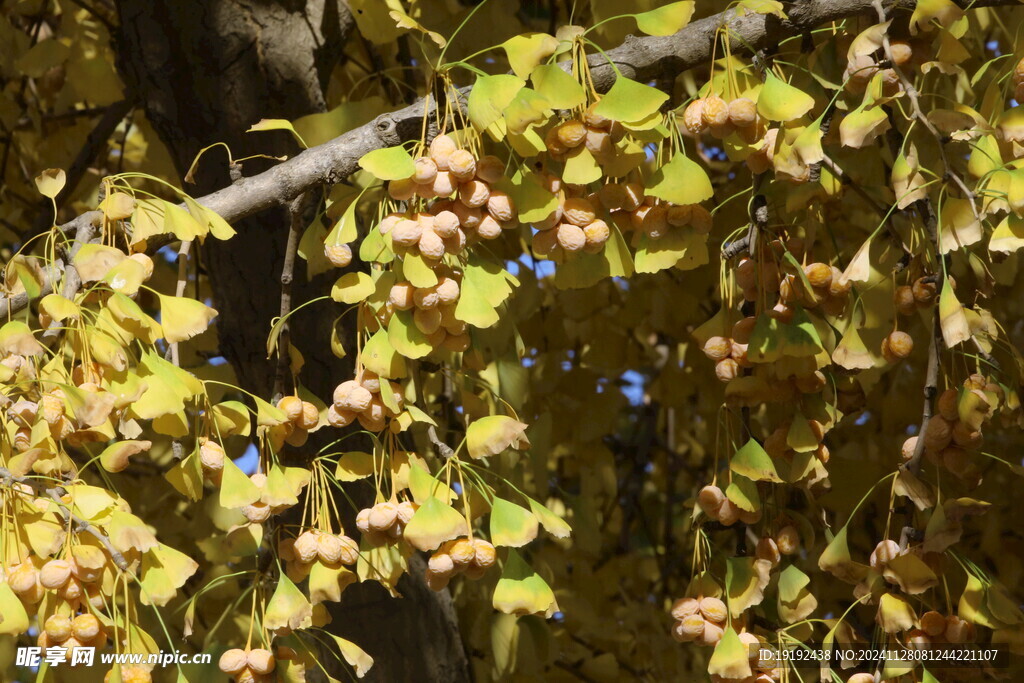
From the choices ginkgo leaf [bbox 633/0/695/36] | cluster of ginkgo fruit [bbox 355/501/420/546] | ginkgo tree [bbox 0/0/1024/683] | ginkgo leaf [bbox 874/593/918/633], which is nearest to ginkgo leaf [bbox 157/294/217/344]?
ginkgo tree [bbox 0/0/1024/683]

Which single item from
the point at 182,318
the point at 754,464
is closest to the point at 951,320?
the point at 754,464

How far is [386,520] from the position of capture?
87 cm

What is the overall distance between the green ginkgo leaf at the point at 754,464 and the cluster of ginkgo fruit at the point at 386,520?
12.2 inches

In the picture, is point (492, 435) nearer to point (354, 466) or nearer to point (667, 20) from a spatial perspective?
point (354, 466)

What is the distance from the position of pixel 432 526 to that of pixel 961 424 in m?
0.47

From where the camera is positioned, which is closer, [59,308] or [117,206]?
[59,308]

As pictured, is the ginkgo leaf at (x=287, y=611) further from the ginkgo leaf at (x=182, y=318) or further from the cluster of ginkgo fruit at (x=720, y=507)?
the cluster of ginkgo fruit at (x=720, y=507)

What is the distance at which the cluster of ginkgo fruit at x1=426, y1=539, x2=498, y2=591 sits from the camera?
33.9 inches

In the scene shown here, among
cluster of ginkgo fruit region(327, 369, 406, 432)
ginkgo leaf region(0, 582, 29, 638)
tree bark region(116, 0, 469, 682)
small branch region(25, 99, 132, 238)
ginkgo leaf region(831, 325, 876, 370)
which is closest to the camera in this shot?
ginkgo leaf region(0, 582, 29, 638)

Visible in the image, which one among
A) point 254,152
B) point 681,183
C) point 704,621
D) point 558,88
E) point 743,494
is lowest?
point 704,621

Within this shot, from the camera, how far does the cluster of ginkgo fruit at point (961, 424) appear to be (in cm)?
87

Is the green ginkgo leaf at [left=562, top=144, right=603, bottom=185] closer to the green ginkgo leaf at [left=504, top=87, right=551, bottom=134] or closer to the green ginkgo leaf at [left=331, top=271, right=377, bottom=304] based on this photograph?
the green ginkgo leaf at [left=504, top=87, right=551, bottom=134]

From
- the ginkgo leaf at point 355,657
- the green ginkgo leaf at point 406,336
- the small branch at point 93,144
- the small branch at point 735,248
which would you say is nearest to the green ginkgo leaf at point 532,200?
the green ginkgo leaf at point 406,336

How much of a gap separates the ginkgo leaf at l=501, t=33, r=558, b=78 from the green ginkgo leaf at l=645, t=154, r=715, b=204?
0.14 metres
